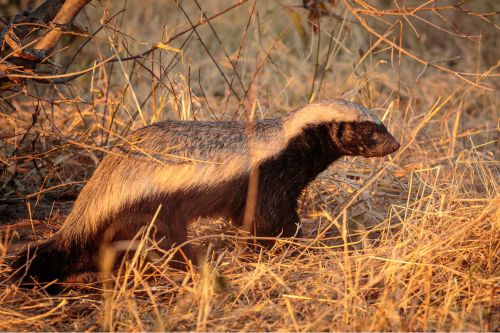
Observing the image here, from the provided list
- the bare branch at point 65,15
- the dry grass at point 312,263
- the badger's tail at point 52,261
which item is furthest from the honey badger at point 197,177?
the bare branch at point 65,15

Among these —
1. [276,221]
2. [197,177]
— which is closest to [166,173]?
[197,177]

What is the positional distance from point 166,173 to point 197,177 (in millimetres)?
175

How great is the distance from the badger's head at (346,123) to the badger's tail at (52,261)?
1.43 m

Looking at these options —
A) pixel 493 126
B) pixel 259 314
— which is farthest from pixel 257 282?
pixel 493 126

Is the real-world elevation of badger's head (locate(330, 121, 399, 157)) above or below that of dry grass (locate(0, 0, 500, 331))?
above

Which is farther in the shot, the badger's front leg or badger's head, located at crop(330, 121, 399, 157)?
badger's head, located at crop(330, 121, 399, 157)

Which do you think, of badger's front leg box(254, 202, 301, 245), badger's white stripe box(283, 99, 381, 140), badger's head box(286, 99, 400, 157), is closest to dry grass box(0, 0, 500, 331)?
badger's front leg box(254, 202, 301, 245)

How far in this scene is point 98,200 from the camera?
377 centimetres

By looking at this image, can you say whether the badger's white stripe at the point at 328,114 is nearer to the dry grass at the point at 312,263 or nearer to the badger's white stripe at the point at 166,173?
the badger's white stripe at the point at 166,173

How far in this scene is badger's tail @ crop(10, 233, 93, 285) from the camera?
12.3 feet

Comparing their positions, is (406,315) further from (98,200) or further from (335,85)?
(335,85)

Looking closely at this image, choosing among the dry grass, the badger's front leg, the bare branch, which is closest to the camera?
the dry grass

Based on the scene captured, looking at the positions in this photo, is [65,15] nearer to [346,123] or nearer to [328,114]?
[328,114]

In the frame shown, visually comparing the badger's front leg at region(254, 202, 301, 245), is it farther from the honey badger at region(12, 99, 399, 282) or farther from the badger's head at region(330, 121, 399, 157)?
the badger's head at region(330, 121, 399, 157)
